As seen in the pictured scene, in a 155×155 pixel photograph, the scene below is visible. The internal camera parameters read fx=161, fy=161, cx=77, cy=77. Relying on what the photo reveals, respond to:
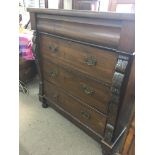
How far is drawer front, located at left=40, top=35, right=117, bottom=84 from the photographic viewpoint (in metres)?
1.03

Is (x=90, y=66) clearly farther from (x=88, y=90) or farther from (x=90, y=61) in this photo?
(x=88, y=90)

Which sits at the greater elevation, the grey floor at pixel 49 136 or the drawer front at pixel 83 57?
the drawer front at pixel 83 57

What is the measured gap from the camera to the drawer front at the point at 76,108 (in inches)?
49.6

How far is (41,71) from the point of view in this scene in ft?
5.54

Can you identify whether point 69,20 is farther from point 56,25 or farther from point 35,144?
point 35,144

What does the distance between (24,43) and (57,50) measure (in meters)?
0.86

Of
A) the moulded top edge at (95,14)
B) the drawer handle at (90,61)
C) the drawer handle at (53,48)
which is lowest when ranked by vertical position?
the drawer handle at (90,61)

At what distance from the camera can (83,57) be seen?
45.5 inches

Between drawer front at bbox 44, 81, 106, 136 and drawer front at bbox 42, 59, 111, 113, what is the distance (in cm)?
7

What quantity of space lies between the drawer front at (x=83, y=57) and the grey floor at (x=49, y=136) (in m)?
0.64

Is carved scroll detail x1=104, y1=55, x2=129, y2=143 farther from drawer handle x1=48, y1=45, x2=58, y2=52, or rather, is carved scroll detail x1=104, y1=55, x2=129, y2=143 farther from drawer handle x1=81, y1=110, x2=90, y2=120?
drawer handle x1=48, y1=45, x2=58, y2=52

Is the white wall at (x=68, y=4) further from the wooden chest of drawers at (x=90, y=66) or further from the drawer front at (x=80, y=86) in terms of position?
the drawer front at (x=80, y=86)

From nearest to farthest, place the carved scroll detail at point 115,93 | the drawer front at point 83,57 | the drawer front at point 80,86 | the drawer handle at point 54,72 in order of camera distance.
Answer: the carved scroll detail at point 115,93 < the drawer front at point 83,57 < the drawer front at point 80,86 < the drawer handle at point 54,72

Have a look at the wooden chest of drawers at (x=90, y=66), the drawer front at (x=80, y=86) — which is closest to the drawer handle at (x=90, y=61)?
the wooden chest of drawers at (x=90, y=66)
